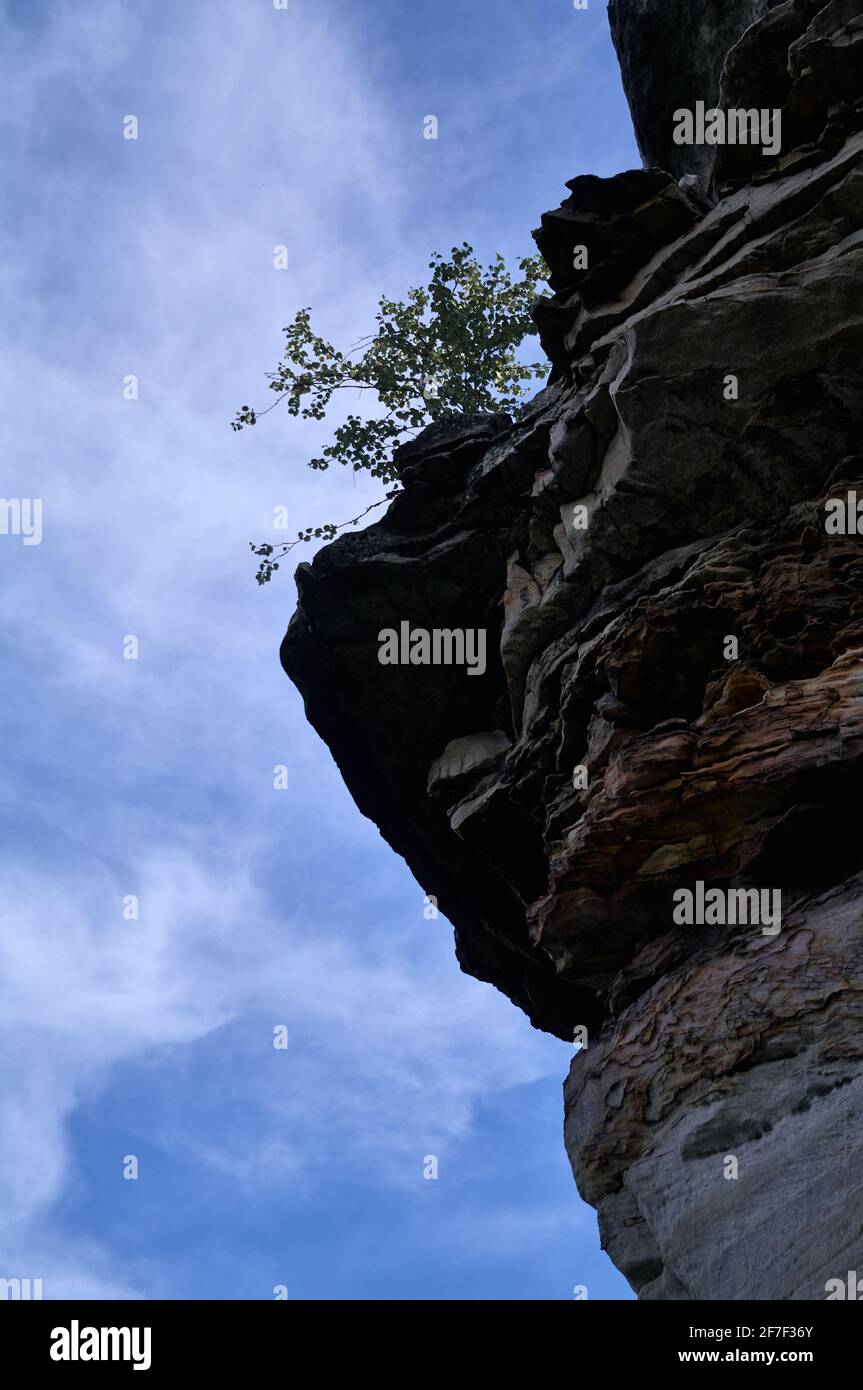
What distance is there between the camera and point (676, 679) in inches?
625

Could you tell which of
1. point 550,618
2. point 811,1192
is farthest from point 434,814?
point 811,1192

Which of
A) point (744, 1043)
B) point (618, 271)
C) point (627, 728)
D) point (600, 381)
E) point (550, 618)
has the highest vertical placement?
point (618, 271)

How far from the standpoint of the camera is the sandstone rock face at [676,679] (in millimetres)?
12047

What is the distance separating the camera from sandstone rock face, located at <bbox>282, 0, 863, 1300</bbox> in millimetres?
12047

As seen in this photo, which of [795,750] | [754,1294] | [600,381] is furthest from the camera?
[600,381]

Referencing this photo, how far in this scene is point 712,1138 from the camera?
478 inches

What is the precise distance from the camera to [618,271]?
20.1 m

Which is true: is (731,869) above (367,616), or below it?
below
